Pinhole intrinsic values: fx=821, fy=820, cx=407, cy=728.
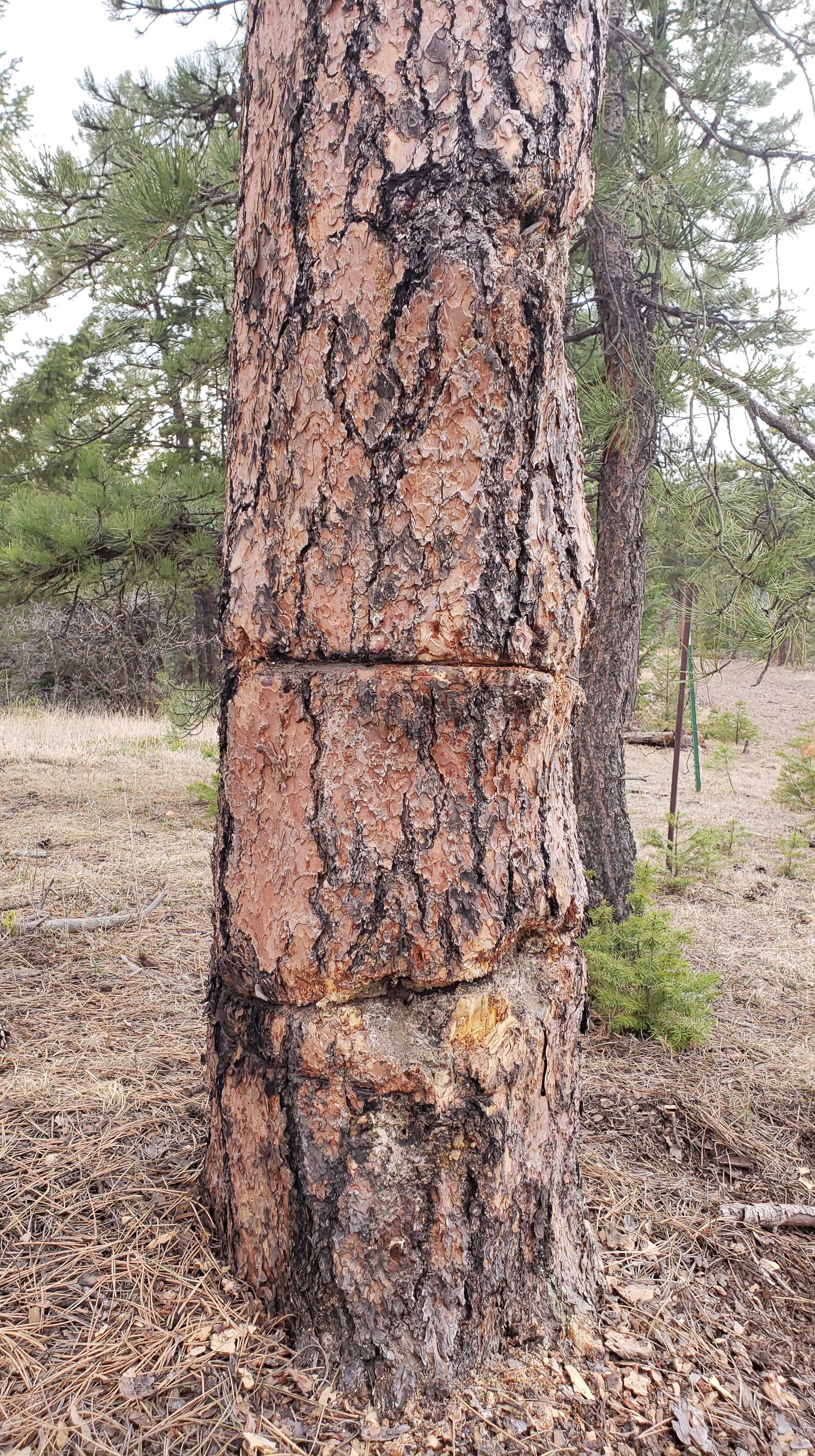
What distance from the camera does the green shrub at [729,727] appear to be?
32.4ft

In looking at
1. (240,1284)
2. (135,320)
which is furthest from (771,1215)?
(135,320)

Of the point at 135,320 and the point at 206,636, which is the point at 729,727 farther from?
the point at 135,320

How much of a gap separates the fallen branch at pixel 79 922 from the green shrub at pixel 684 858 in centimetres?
268

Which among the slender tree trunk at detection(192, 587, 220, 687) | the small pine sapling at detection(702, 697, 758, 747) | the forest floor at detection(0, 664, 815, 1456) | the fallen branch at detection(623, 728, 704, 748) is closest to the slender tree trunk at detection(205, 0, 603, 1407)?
the forest floor at detection(0, 664, 815, 1456)

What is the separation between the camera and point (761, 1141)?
6.79ft

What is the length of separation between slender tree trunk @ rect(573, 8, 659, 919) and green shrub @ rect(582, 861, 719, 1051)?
711 millimetres

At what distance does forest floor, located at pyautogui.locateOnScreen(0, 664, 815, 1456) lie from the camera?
3.76 feet

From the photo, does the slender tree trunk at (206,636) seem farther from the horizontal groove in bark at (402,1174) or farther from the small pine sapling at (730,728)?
the horizontal groove in bark at (402,1174)

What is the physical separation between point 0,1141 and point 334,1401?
A: 0.88m

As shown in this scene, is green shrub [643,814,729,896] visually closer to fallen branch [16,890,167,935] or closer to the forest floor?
the forest floor

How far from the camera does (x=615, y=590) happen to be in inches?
146

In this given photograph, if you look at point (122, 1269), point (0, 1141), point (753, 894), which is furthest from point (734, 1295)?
point (753, 894)

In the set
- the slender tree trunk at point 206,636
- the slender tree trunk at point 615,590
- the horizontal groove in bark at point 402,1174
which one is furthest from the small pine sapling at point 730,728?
the horizontal groove in bark at point 402,1174

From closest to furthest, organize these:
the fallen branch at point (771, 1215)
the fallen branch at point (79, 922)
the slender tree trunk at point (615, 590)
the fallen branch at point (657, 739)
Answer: the fallen branch at point (771, 1215) < the fallen branch at point (79, 922) < the slender tree trunk at point (615, 590) < the fallen branch at point (657, 739)
